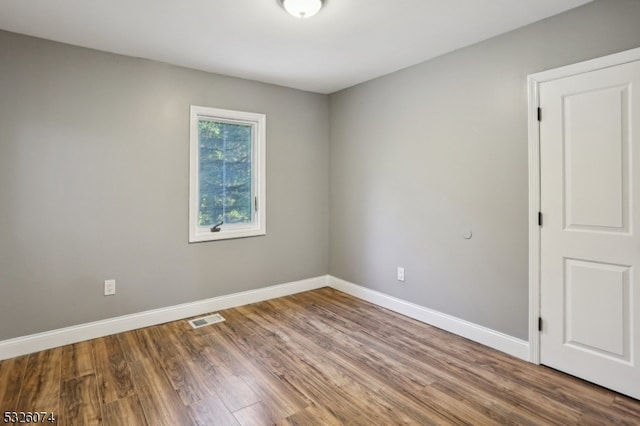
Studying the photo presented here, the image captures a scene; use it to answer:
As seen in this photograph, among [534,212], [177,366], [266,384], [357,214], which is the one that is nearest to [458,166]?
[534,212]

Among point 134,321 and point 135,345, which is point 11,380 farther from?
point 134,321

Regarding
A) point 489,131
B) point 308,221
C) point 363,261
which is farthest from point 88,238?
point 489,131

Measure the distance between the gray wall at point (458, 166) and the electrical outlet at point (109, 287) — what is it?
2.52m

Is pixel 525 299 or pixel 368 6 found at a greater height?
pixel 368 6

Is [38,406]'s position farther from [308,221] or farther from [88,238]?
[308,221]

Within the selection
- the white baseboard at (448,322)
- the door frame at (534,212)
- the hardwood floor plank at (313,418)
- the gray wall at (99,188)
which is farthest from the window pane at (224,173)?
the door frame at (534,212)

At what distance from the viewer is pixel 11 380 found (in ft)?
7.55

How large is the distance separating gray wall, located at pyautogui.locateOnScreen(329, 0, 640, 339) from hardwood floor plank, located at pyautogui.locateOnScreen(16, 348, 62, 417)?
2.89 metres

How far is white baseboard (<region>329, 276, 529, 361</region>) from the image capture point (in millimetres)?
2635

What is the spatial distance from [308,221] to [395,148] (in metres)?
1.45

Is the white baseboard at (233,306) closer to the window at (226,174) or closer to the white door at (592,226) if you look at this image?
the white door at (592,226)

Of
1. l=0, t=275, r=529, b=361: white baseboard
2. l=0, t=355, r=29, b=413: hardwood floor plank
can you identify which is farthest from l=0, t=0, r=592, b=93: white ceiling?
l=0, t=355, r=29, b=413: hardwood floor plank

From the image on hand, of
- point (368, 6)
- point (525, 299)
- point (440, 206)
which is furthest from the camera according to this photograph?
point (440, 206)

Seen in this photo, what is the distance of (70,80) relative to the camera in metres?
2.83
